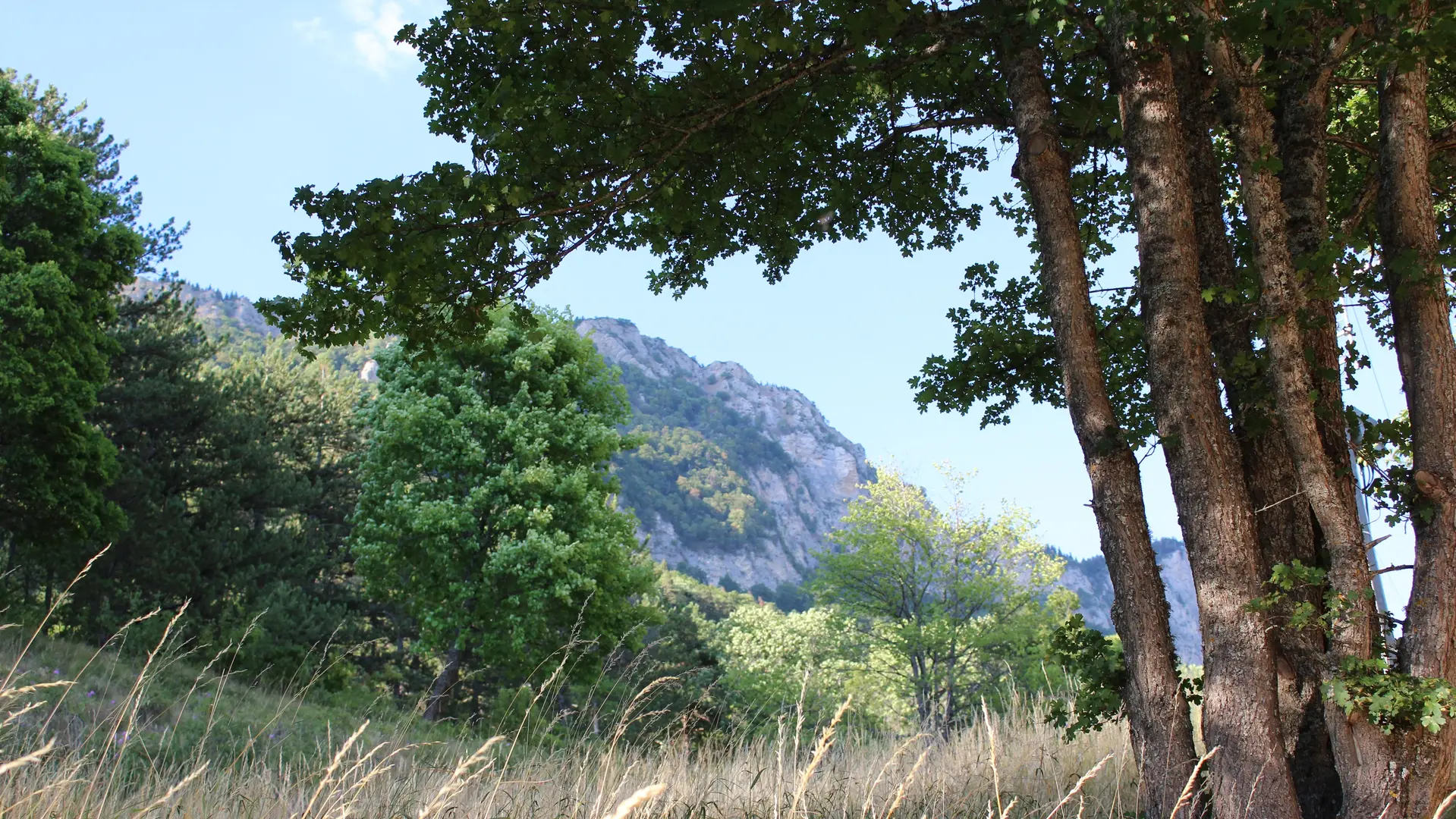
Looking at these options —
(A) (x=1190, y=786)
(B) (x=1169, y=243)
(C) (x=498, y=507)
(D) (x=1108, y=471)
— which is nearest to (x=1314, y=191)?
(B) (x=1169, y=243)

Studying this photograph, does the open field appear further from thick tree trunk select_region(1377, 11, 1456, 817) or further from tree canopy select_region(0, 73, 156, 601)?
tree canopy select_region(0, 73, 156, 601)

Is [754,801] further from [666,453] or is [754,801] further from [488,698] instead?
[666,453]

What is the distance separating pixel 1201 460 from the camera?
503 cm

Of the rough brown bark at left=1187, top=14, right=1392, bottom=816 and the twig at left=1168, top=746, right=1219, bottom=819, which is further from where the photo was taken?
the rough brown bark at left=1187, top=14, right=1392, bottom=816

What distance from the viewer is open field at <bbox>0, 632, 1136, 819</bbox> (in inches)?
126

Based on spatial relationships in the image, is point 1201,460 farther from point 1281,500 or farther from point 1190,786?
point 1190,786

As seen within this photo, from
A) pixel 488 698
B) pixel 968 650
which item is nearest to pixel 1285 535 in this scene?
pixel 968 650

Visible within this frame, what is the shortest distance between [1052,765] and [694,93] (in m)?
5.37

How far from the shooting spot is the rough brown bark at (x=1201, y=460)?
4715mm

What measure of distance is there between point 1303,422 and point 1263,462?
2.14ft

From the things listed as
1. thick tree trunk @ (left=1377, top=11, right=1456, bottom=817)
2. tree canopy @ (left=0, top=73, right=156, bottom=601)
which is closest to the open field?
thick tree trunk @ (left=1377, top=11, right=1456, bottom=817)

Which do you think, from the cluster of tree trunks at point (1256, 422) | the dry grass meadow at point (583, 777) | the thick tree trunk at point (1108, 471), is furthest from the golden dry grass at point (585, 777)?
the cluster of tree trunks at point (1256, 422)

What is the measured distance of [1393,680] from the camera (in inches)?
178

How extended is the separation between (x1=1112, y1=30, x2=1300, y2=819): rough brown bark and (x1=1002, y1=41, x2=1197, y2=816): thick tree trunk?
0.21 m
